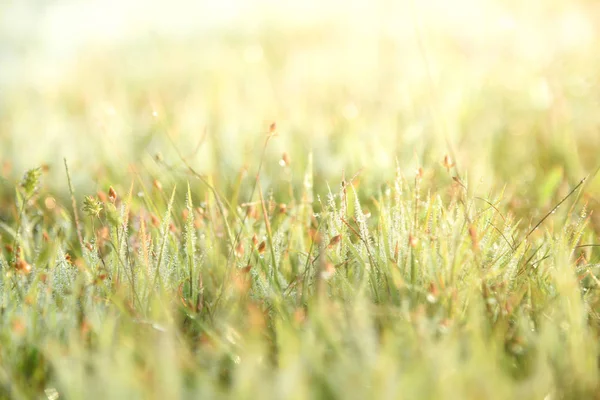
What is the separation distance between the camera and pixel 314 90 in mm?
3258

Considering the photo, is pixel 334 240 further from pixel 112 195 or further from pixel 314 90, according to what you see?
pixel 314 90

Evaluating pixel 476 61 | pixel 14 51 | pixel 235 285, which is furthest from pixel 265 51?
pixel 235 285

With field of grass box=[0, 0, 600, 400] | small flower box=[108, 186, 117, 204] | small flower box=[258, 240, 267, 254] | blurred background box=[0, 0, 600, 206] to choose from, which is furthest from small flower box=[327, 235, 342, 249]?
small flower box=[108, 186, 117, 204]

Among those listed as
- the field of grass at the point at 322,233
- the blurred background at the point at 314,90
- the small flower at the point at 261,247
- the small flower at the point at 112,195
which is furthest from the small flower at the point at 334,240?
the small flower at the point at 112,195

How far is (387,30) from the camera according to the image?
4078 mm

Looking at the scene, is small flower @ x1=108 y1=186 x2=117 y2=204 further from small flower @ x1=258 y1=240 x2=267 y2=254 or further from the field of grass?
small flower @ x1=258 y1=240 x2=267 y2=254

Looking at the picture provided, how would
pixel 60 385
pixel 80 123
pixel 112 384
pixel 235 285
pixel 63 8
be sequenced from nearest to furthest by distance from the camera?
pixel 112 384 → pixel 60 385 → pixel 235 285 → pixel 80 123 → pixel 63 8

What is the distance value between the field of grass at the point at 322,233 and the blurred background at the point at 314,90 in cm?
2

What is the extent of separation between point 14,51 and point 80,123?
8.23 feet

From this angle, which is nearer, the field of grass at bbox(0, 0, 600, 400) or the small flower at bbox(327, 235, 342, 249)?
the field of grass at bbox(0, 0, 600, 400)

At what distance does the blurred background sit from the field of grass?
18 millimetres

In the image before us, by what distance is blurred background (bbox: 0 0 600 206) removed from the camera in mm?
2287

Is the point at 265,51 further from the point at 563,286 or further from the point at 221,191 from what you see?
the point at 563,286

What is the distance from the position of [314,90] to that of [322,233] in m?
1.92
